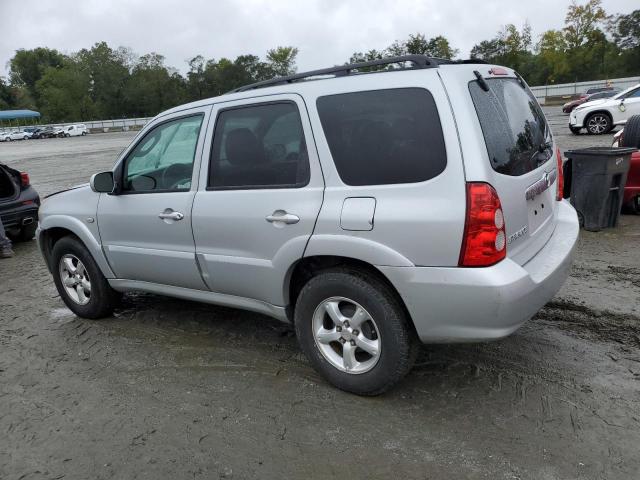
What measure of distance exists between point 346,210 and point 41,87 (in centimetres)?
11115

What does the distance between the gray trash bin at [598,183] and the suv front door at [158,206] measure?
469 centimetres

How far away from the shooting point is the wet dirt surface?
8.97 ft

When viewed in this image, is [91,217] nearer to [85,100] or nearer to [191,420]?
[191,420]

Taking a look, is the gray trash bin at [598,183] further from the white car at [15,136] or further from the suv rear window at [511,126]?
the white car at [15,136]

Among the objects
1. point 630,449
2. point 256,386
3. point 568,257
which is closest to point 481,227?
point 568,257

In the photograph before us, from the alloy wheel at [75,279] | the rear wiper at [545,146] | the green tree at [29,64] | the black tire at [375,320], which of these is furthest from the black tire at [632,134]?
the green tree at [29,64]

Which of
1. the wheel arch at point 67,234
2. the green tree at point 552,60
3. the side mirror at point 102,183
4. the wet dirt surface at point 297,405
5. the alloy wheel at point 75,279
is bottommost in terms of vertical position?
the wet dirt surface at point 297,405

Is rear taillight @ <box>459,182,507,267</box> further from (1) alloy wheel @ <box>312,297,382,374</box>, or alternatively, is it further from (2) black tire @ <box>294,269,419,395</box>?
(1) alloy wheel @ <box>312,297,382,374</box>

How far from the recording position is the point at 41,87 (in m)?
98.4

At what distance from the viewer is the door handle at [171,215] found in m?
3.85

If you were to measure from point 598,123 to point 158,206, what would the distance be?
1641 centimetres

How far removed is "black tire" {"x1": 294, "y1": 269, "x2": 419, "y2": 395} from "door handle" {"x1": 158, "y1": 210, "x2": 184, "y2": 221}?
1.11 metres

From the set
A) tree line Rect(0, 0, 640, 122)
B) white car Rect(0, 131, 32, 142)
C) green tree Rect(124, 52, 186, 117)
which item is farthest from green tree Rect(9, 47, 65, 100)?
white car Rect(0, 131, 32, 142)

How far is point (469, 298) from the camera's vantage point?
→ 2770mm
